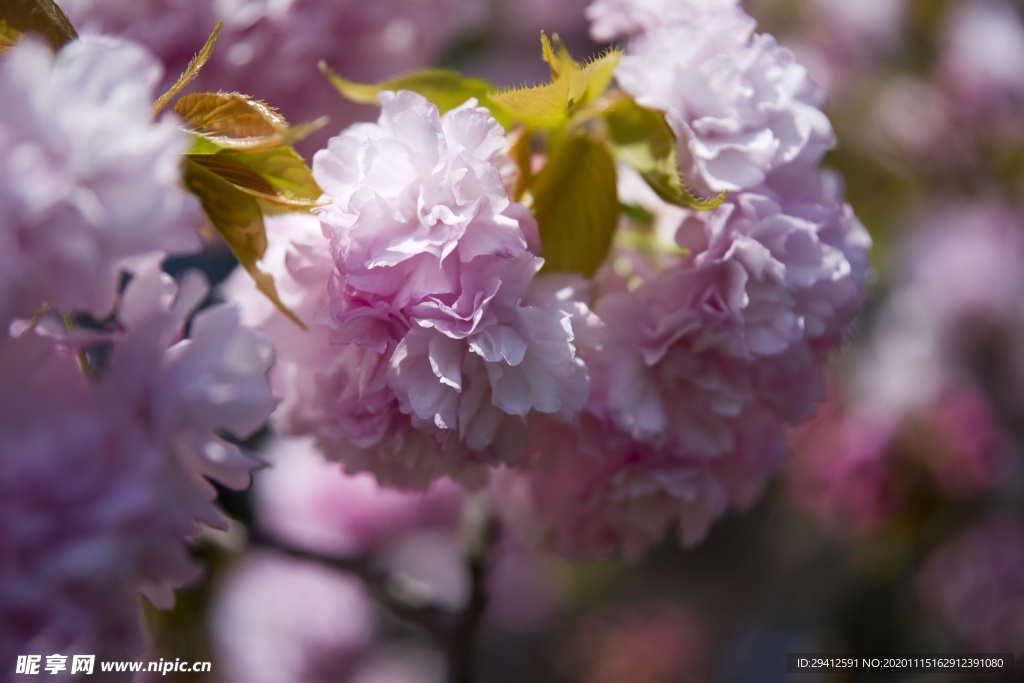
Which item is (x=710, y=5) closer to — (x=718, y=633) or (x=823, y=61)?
(x=823, y=61)

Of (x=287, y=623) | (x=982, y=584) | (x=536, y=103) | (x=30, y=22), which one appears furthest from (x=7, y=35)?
(x=982, y=584)

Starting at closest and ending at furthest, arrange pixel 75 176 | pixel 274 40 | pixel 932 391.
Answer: pixel 75 176 → pixel 274 40 → pixel 932 391

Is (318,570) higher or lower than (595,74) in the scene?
lower

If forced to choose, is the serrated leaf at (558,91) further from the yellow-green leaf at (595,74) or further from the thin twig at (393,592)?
the thin twig at (393,592)

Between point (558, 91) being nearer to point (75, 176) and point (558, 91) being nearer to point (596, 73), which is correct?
point (596, 73)

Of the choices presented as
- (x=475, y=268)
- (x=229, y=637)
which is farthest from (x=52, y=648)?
(x=229, y=637)

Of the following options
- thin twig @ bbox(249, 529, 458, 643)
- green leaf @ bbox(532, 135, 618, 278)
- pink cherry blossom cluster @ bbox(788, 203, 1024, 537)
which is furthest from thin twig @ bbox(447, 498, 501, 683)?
pink cherry blossom cluster @ bbox(788, 203, 1024, 537)

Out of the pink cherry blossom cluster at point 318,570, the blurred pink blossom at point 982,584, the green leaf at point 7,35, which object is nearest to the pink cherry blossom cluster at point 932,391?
the blurred pink blossom at point 982,584
